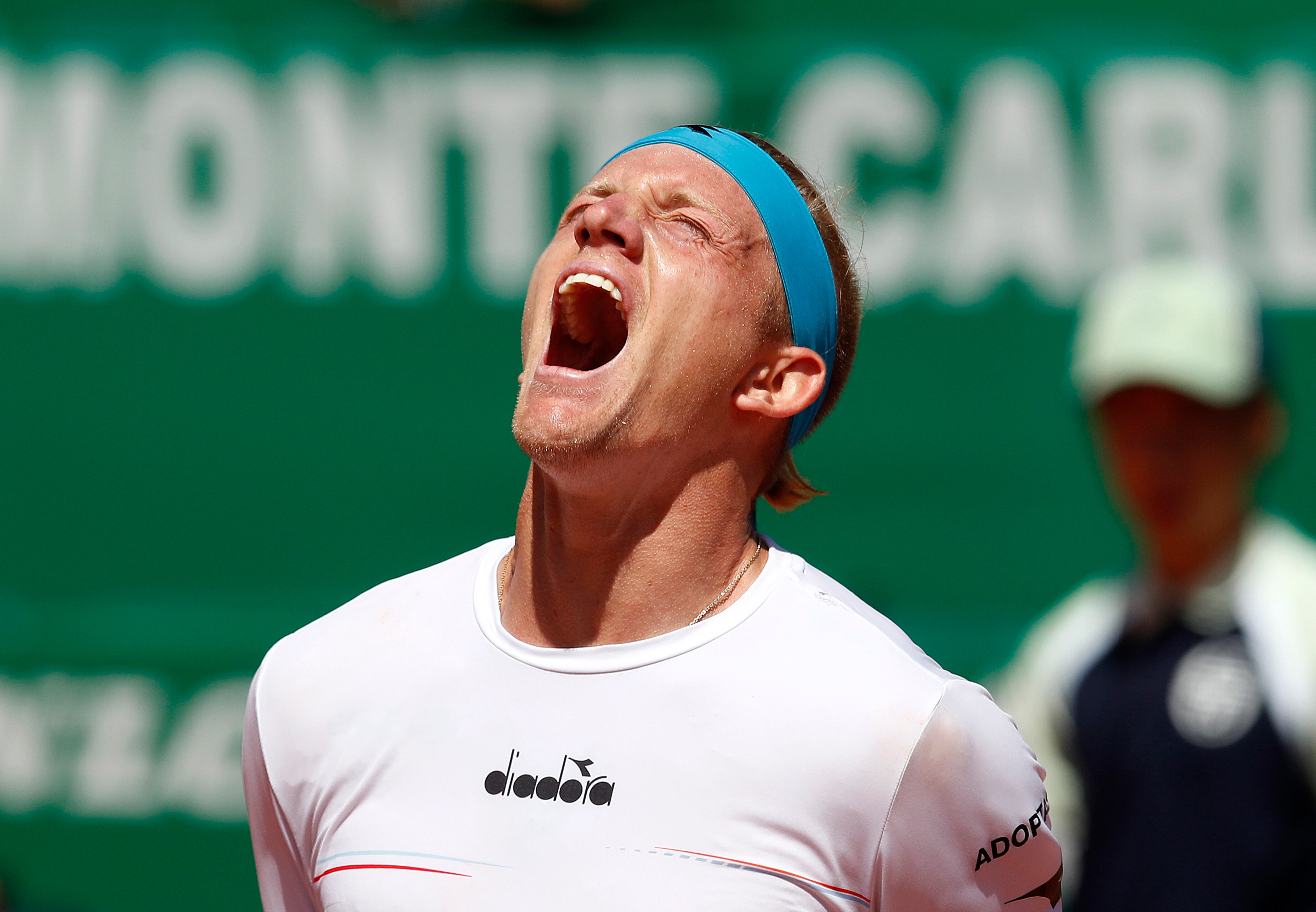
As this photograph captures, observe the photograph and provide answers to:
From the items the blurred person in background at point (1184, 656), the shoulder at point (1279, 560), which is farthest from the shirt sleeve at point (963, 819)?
the shoulder at point (1279, 560)

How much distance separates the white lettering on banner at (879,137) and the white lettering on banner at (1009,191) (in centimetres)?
10

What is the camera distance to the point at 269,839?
178 centimetres

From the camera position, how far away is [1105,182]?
4.39 meters

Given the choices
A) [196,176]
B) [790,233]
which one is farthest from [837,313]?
[196,176]

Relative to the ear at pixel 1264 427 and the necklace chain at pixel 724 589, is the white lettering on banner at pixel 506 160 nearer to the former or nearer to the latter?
the ear at pixel 1264 427

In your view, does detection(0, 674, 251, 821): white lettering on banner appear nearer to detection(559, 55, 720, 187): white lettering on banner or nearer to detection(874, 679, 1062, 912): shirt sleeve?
detection(559, 55, 720, 187): white lettering on banner

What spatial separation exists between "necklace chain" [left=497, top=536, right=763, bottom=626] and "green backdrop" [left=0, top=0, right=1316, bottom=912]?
8.90 feet

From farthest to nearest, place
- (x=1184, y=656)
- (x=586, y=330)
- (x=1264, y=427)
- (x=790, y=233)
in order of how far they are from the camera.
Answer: (x=1264, y=427)
(x=1184, y=656)
(x=586, y=330)
(x=790, y=233)

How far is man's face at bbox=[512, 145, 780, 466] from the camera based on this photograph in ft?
5.24

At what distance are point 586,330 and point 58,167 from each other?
3.37m

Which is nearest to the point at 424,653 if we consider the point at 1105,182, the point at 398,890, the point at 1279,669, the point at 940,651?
the point at 398,890

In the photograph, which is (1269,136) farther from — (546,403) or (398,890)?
(398,890)

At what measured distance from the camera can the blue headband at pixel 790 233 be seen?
1.71 meters

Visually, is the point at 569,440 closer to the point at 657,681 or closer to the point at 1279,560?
the point at 657,681
